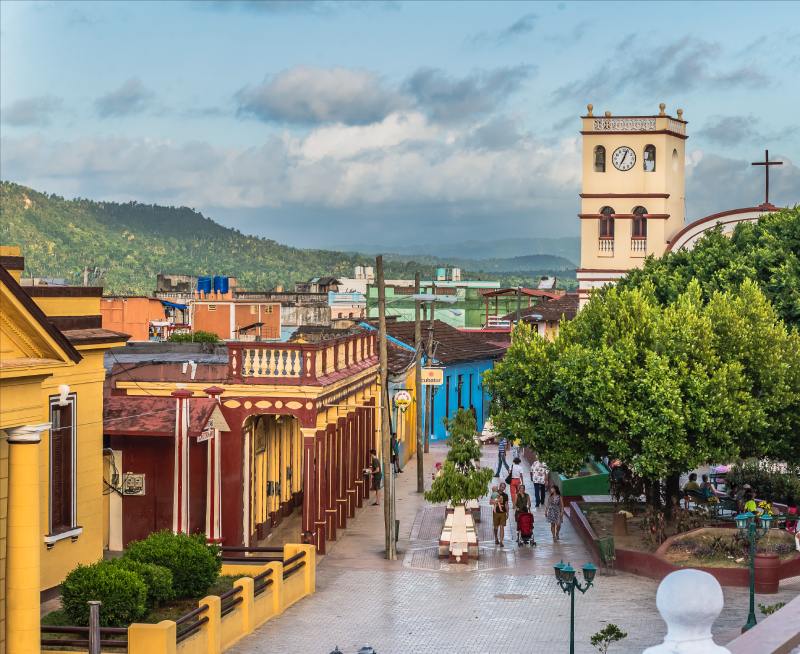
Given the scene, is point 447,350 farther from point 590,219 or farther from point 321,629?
point 321,629

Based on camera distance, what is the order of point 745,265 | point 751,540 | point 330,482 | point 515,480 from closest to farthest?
point 751,540 < point 330,482 < point 515,480 < point 745,265

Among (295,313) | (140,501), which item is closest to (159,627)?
(140,501)

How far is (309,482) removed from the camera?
89.8ft

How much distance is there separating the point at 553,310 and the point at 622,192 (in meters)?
16.9

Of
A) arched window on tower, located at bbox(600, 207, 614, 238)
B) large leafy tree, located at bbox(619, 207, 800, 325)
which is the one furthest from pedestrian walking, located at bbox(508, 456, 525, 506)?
arched window on tower, located at bbox(600, 207, 614, 238)

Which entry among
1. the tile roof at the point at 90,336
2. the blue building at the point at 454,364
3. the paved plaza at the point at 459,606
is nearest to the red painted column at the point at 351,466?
the paved plaza at the point at 459,606

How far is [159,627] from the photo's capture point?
16.9 meters

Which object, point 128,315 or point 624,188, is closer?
point 128,315

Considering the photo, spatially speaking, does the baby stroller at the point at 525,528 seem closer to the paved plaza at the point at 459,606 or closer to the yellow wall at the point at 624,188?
the paved plaza at the point at 459,606

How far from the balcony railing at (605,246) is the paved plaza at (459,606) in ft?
106

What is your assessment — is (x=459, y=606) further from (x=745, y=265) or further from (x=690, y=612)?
(x=690, y=612)

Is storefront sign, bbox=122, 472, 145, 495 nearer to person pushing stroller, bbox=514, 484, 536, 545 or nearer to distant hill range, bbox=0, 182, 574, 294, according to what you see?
person pushing stroller, bbox=514, 484, 536, 545

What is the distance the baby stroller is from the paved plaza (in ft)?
1.24

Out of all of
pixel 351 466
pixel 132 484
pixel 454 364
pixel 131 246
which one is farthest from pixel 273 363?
pixel 131 246
